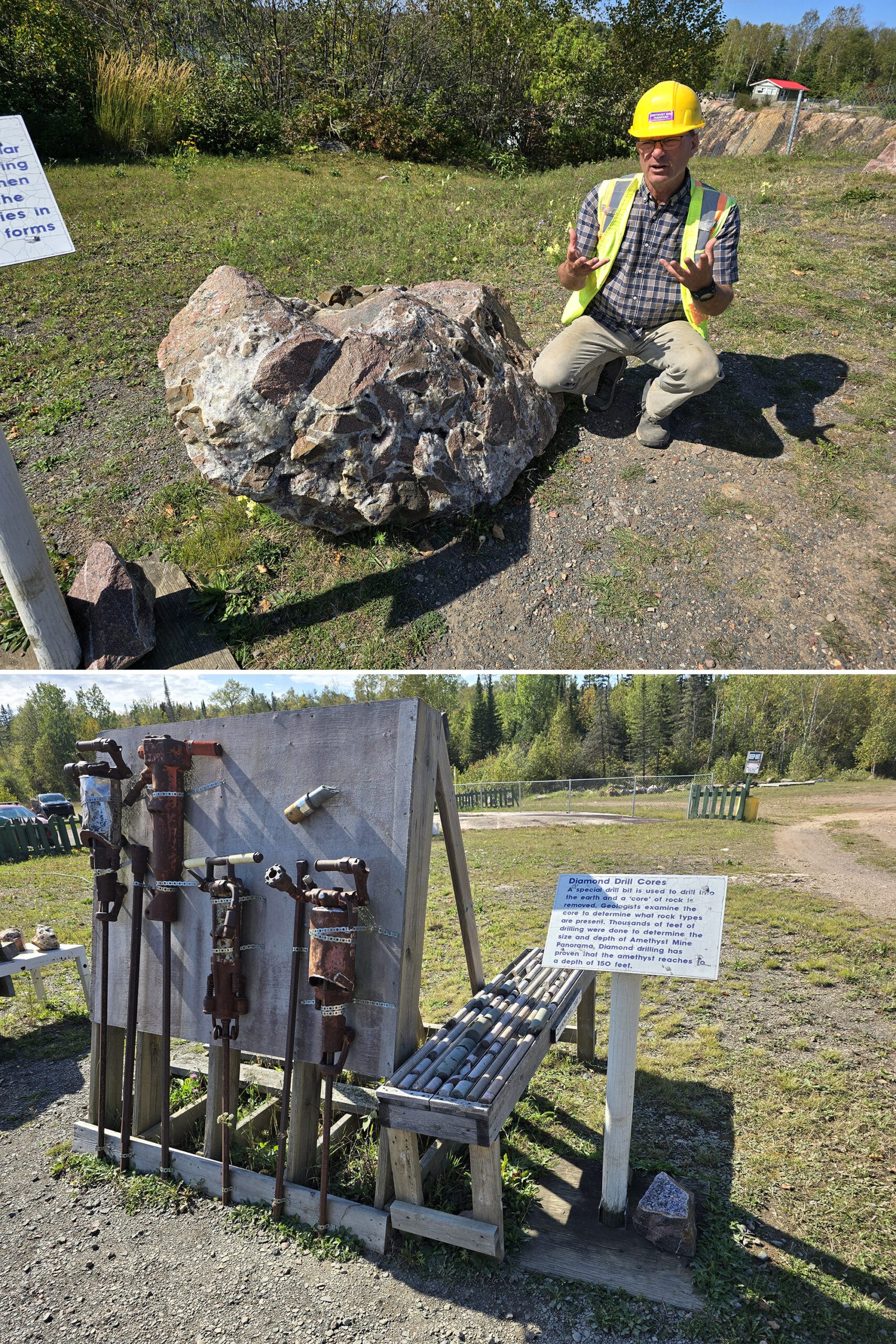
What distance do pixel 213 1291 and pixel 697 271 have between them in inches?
209

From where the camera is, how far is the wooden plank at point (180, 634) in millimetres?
4520

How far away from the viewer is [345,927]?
254 cm

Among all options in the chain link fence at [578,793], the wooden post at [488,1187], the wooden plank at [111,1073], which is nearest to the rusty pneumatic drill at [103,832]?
the wooden plank at [111,1073]

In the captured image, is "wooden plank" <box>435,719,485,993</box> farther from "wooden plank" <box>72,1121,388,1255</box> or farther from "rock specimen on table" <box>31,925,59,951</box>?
"rock specimen on table" <box>31,925,59,951</box>

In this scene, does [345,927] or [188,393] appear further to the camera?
[188,393]

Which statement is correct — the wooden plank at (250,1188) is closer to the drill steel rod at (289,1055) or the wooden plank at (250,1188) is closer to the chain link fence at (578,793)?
the drill steel rod at (289,1055)

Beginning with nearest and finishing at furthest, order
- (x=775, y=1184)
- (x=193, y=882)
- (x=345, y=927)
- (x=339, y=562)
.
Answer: (x=345, y=927)
(x=775, y=1184)
(x=193, y=882)
(x=339, y=562)

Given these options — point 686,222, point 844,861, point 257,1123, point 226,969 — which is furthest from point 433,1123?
point 844,861

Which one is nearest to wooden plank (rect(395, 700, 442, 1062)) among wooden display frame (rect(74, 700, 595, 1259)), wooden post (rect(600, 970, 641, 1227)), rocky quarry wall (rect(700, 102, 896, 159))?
wooden display frame (rect(74, 700, 595, 1259))

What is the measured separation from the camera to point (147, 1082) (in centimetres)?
334

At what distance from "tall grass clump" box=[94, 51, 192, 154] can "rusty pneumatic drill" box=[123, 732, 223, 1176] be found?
13152mm

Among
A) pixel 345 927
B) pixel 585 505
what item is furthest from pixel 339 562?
pixel 345 927

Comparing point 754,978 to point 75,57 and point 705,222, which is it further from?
point 75,57

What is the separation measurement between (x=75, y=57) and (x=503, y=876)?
14481 mm
